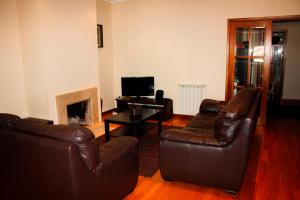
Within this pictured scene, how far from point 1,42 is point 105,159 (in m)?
2.96

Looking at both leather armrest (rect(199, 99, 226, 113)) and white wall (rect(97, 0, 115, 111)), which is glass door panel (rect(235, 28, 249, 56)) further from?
white wall (rect(97, 0, 115, 111))

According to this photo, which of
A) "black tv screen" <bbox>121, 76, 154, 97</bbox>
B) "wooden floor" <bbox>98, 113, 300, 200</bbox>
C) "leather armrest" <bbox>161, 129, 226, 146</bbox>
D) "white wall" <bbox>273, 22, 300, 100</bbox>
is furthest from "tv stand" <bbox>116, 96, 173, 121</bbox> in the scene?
"white wall" <bbox>273, 22, 300, 100</bbox>

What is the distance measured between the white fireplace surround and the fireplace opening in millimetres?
48

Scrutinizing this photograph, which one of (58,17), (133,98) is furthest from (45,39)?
(133,98)

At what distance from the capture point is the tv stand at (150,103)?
539 centimetres

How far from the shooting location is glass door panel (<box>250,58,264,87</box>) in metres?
5.02

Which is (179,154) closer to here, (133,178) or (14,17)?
(133,178)

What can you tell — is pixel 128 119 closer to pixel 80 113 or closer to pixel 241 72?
pixel 80 113

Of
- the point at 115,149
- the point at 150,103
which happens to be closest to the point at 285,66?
the point at 150,103

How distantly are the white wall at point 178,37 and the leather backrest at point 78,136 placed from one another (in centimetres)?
378

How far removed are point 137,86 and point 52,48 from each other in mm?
2091

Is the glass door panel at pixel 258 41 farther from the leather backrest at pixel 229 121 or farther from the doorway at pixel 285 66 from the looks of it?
the leather backrest at pixel 229 121

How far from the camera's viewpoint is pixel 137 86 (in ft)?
18.7

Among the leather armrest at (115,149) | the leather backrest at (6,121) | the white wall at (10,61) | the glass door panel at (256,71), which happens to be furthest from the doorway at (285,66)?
the leather backrest at (6,121)
